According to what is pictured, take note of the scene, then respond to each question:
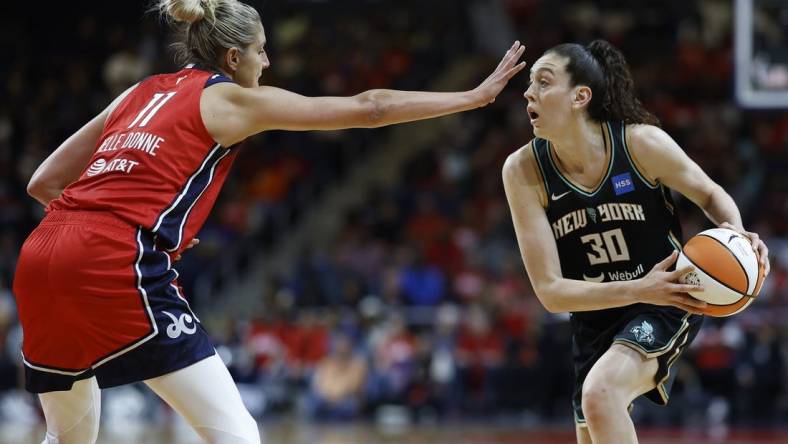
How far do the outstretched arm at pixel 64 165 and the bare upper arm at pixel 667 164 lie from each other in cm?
205

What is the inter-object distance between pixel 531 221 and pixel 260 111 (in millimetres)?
1412

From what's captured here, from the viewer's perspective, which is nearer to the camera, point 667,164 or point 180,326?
point 180,326

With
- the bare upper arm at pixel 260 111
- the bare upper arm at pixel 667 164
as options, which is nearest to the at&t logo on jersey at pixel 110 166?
the bare upper arm at pixel 260 111

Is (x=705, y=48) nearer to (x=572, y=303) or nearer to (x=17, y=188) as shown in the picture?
(x=17, y=188)

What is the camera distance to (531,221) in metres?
4.57

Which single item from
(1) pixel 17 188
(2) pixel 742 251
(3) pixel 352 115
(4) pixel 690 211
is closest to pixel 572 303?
(2) pixel 742 251

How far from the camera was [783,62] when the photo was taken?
934 centimetres

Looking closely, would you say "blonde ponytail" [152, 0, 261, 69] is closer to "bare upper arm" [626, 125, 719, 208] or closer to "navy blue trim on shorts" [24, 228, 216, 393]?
"navy blue trim on shorts" [24, 228, 216, 393]

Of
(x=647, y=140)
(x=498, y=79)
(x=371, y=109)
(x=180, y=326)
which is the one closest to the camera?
(x=180, y=326)

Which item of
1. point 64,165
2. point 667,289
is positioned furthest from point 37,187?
point 667,289

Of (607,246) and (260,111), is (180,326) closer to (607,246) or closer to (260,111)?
(260,111)

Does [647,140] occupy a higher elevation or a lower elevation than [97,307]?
higher

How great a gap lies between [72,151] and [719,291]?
2.43 meters

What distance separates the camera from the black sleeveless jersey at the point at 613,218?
459 centimetres
